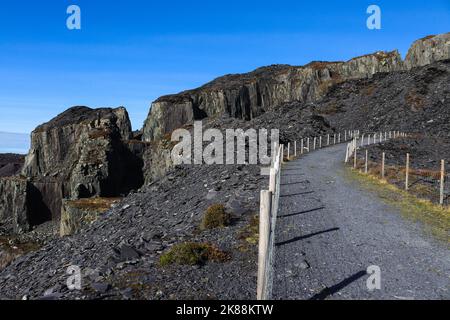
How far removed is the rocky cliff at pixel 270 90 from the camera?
14175 cm

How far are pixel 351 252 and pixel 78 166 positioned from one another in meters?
120

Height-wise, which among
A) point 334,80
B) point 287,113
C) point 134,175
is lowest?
point 134,175

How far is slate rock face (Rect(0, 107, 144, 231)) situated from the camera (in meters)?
120

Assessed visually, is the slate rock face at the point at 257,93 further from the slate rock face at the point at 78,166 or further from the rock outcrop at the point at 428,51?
the slate rock face at the point at 78,166

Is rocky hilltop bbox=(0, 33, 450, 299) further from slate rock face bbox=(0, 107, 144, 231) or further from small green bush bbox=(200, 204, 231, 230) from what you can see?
slate rock face bbox=(0, 107, 144, 231)

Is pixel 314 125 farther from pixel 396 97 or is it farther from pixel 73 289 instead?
pixel 73 289

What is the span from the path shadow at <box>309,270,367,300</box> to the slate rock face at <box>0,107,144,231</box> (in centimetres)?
11335

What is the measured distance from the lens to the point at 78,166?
398 feet

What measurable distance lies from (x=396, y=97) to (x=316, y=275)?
9199 centimetres

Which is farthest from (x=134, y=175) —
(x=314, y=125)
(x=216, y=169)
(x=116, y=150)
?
(x=216, y=169)

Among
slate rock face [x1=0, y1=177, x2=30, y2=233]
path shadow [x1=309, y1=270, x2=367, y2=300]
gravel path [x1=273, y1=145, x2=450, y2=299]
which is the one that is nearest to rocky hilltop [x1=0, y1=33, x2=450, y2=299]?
slate rock face [x1=0, y1=177, x2=30, y2=233]

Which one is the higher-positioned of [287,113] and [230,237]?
[287,113]

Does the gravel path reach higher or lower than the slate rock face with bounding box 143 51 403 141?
lower

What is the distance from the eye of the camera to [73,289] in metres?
9.00
